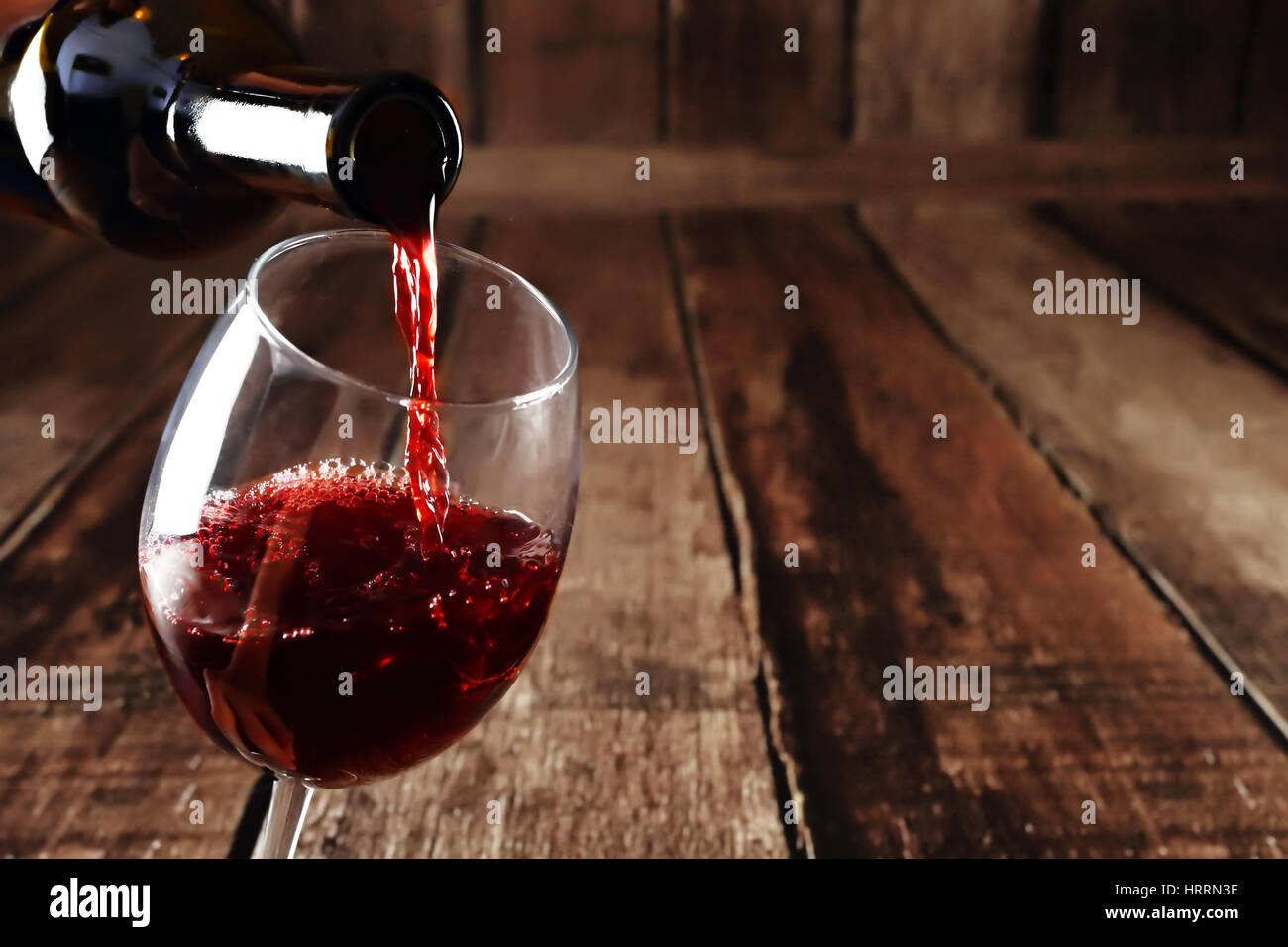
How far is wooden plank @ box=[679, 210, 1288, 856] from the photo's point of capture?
0.71 meters

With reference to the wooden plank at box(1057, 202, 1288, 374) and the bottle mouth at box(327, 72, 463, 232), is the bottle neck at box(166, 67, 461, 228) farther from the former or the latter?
the wooden plank at box(1057, 202, 1288, 374)

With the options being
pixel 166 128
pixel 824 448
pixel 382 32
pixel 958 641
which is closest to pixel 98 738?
pixel 166 128

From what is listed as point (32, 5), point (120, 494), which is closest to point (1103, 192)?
point (120, 494)

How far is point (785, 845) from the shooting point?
683 millimetres

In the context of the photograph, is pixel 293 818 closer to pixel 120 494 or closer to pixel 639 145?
pixel 120 494

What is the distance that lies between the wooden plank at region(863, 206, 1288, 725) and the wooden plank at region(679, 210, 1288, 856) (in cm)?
4

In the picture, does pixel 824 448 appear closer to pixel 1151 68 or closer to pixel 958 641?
pixel 958 641

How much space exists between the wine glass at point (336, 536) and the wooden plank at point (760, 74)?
5.15 feet

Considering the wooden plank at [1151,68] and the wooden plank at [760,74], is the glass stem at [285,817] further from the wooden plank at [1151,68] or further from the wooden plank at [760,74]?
the wooden plank at [1151,68]

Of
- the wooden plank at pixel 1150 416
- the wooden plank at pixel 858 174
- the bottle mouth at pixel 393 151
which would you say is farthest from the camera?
the wooden plank at pixel 858 174

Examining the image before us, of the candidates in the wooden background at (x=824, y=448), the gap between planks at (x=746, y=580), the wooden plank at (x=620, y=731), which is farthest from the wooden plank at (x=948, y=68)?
the wooden plank at (x=620, y=731)

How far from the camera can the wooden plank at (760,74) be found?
81.4 inches

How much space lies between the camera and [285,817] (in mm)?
598

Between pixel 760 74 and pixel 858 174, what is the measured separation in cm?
22
